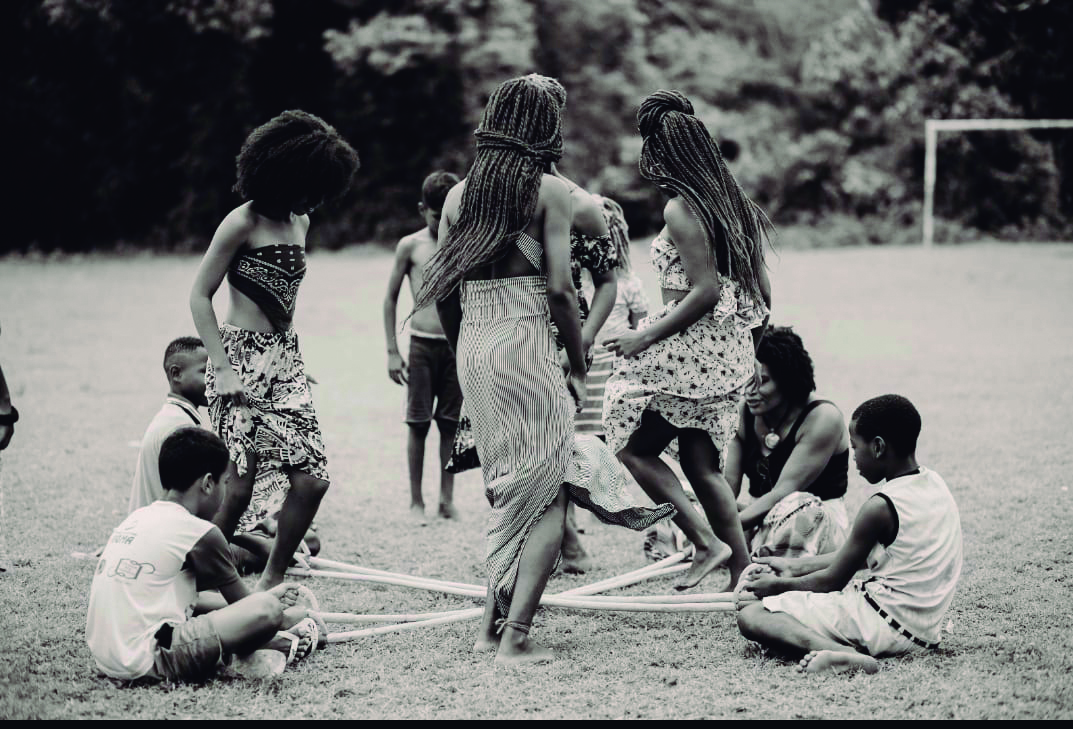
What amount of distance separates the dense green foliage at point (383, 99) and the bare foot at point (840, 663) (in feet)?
76.6

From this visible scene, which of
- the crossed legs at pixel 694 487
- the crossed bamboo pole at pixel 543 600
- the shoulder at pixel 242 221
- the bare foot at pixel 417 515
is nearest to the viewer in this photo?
the crossed bamboo pole at pixel 543 600

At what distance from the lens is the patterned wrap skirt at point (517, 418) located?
446 cm

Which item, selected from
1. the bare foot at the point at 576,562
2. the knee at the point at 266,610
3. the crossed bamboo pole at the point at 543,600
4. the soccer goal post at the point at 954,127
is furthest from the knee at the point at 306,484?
the soccer goal post at the point at 954,127

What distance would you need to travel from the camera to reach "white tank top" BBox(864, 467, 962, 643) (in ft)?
14.1

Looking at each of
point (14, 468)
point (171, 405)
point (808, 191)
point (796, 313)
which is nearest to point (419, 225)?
point (808, 191)

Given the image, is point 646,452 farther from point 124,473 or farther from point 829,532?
point 124,473

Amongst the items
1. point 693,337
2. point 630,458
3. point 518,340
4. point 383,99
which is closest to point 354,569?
point 630,458

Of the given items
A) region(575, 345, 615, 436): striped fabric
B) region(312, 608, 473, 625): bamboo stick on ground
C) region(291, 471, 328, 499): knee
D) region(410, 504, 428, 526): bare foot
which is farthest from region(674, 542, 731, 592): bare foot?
region(410, 504, 428, 526): bare foot

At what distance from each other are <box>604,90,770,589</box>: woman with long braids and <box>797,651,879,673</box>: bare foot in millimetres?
1140

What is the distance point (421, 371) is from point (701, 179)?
2.69m

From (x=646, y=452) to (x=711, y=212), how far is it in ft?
3.66

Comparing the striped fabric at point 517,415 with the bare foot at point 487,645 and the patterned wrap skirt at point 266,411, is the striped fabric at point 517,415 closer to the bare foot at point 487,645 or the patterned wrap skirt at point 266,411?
the bare foot at point 487,645

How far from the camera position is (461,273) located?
14.7 ft

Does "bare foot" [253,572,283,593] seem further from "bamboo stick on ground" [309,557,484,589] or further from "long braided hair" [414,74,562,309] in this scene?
"long braided hair" [414,74,562,309]
